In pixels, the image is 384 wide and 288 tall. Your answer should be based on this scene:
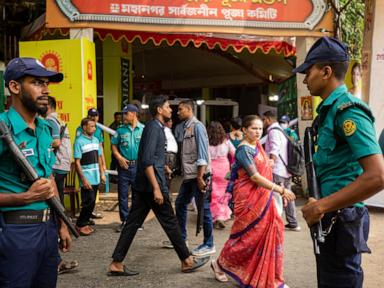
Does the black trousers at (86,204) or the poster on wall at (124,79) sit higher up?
the poster on wall at (124,79)

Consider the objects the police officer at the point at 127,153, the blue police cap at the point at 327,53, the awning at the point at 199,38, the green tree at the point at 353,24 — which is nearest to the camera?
the blue police cap at the point at 327,53

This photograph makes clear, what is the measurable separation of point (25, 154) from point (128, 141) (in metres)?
4.14

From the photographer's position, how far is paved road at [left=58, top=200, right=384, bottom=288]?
440 centimetres

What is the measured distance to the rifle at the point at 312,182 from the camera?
6.95 ft

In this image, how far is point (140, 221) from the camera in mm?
4605

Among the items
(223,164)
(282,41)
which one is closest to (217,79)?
(282,41)

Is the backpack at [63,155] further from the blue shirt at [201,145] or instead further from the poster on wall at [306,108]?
the poster on wall at [306,108]

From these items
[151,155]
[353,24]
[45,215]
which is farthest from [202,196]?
[353,24]

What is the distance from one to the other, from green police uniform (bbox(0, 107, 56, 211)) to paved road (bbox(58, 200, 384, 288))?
2128 mm

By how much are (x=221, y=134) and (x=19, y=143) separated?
14.6 feet

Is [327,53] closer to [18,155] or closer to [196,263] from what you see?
[18,155]

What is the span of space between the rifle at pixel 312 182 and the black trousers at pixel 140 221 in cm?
235

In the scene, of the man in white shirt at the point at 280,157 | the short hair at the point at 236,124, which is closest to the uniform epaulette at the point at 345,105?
the man in white shirt at the point at 280,157

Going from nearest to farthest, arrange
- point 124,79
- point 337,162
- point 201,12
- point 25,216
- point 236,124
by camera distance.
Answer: point 337,162, point 25,216, point 236,124, point 201,12, point 124,79
